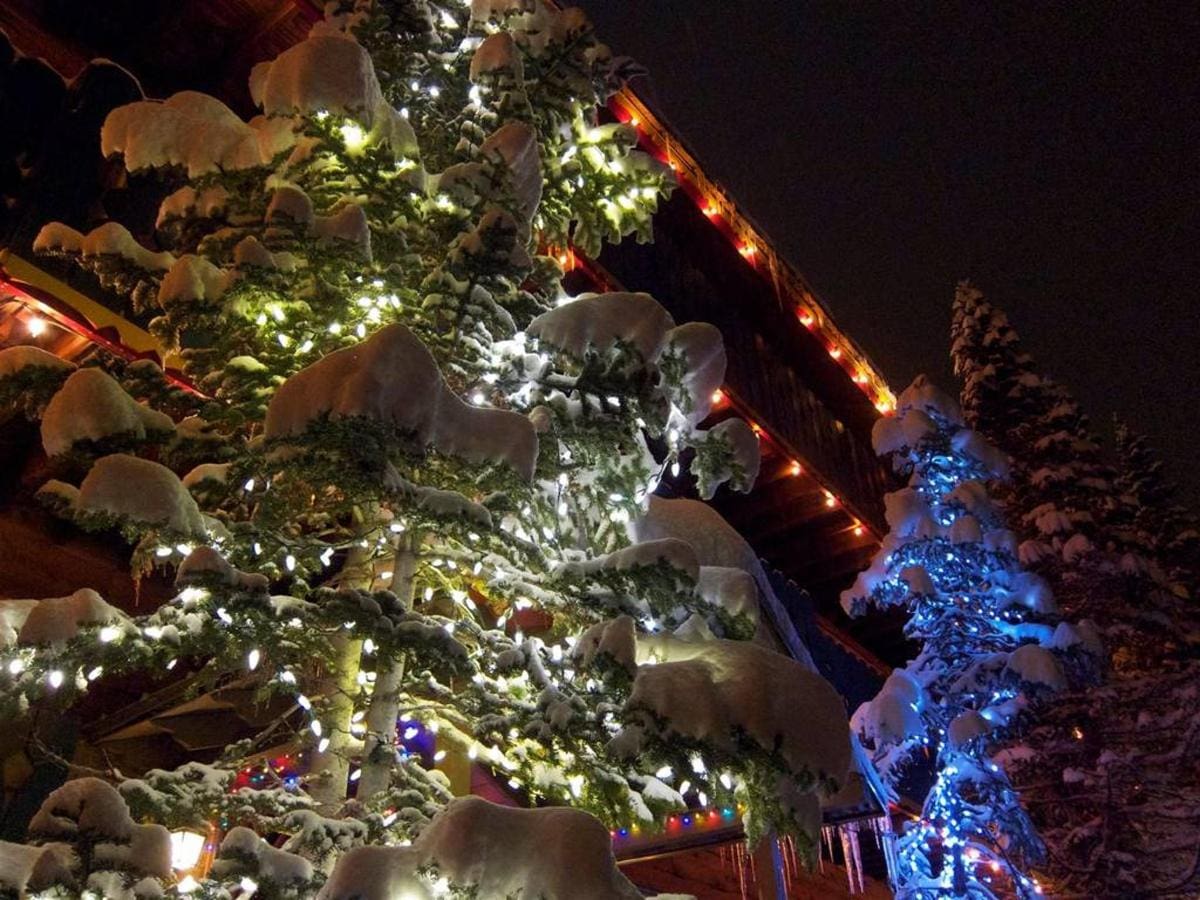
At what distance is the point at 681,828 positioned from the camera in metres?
7.80

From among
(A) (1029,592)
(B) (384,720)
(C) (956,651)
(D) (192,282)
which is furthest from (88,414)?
(A) (1029,592)

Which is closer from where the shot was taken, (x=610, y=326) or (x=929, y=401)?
(x=610, y=326)

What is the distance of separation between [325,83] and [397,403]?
5.53 feet

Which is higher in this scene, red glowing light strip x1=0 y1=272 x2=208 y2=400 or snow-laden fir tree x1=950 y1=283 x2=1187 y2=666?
snow-laden fir tree x1=950 y1=283 x2=1187 y2=666

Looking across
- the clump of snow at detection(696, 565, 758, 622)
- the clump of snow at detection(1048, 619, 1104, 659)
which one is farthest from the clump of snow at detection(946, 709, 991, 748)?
the clump of snow at detection(696, 565, 758, 622)

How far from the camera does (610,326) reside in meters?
3.78

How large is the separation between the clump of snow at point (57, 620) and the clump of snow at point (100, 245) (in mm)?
1599

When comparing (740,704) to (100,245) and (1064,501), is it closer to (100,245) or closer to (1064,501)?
(100,245)

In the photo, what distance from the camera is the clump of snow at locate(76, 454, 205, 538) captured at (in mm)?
3050

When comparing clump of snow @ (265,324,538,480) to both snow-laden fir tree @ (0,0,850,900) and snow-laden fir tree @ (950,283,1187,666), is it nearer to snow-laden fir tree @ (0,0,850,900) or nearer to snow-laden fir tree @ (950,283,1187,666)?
snow-laden fir tree @ (0,0,850,900)

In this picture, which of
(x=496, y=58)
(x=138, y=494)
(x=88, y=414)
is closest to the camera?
(x=138, y=494)

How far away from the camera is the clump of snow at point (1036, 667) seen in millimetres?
9352

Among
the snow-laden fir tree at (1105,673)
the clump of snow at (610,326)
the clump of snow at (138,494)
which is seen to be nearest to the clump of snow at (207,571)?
the clump of snow at (138,494)

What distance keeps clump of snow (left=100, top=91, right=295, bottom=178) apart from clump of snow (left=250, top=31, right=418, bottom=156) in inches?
9.9
